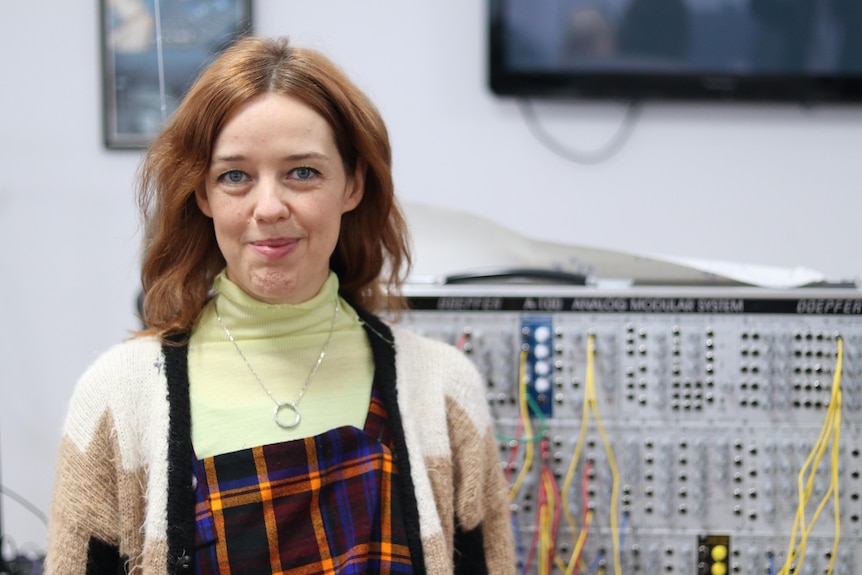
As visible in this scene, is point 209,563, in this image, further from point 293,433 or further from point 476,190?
point 476,190

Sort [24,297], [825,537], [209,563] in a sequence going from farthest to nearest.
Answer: [24,297] < [825,537] < [209,563]

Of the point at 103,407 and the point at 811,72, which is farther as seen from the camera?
the point at 811,72

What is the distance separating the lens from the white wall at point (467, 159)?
6.19 ft

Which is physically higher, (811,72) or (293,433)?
(811,72)

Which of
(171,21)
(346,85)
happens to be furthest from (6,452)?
(346,85)

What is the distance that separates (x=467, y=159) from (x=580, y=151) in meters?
0.27

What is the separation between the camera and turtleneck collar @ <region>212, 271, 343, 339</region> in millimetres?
1018

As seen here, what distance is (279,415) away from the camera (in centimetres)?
99

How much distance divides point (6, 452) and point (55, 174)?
0.69 m

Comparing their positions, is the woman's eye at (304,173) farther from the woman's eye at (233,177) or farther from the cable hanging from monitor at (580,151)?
the cable hanging from monitor at (580,151)

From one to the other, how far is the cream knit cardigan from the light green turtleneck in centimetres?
4

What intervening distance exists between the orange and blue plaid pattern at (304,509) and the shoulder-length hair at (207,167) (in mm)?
215

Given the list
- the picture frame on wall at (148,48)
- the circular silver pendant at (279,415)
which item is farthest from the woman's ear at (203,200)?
the picture frame on wall at (148,48)

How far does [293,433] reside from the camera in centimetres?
98
